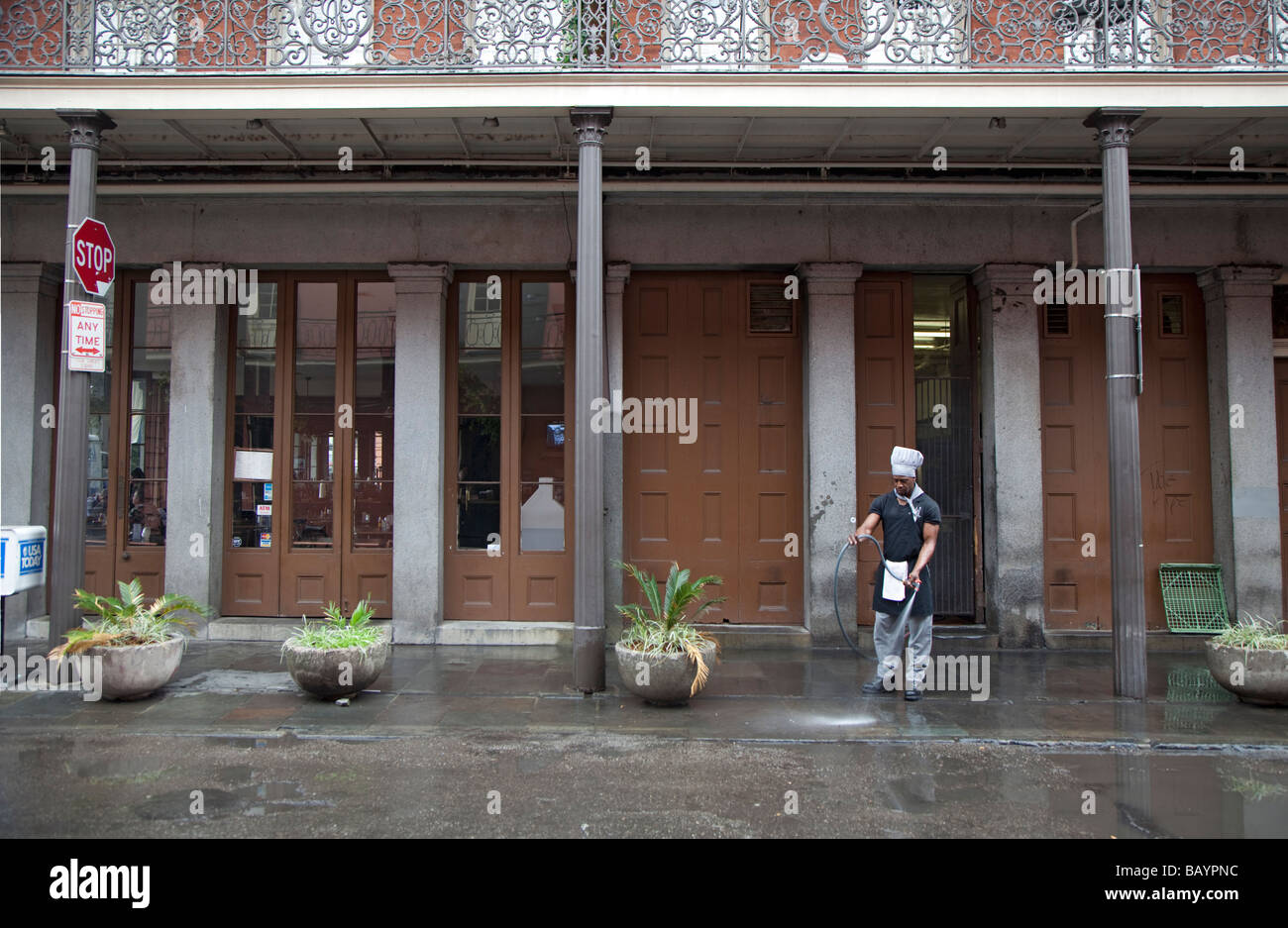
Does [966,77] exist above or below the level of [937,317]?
above

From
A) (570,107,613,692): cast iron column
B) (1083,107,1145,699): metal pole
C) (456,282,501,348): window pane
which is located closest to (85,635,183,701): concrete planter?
(570,107,613,692): cast iron column

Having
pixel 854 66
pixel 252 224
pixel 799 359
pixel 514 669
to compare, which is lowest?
pixel 514 669

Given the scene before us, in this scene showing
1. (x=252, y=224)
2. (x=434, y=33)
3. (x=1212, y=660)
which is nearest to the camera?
(x=1212, y=660)

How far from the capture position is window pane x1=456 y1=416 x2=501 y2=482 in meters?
10.4

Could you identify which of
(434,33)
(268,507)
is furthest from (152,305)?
(434,33)

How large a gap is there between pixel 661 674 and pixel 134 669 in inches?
172

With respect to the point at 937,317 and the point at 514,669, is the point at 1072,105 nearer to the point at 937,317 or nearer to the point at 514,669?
the point at 937,317

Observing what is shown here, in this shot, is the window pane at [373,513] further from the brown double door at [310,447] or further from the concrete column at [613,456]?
the concrete column at [613,456]

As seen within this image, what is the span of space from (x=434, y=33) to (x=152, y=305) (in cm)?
496

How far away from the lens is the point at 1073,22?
8.62 meters

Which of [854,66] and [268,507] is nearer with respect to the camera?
[854,66]

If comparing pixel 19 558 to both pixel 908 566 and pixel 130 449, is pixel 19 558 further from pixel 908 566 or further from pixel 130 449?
pixel 908 566

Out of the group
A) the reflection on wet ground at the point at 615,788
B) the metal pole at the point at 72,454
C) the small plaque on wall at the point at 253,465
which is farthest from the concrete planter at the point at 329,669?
the small plaque on wall at the point at 253,465

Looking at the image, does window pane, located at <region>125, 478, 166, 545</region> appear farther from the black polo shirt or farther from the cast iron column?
the black polo shirt
